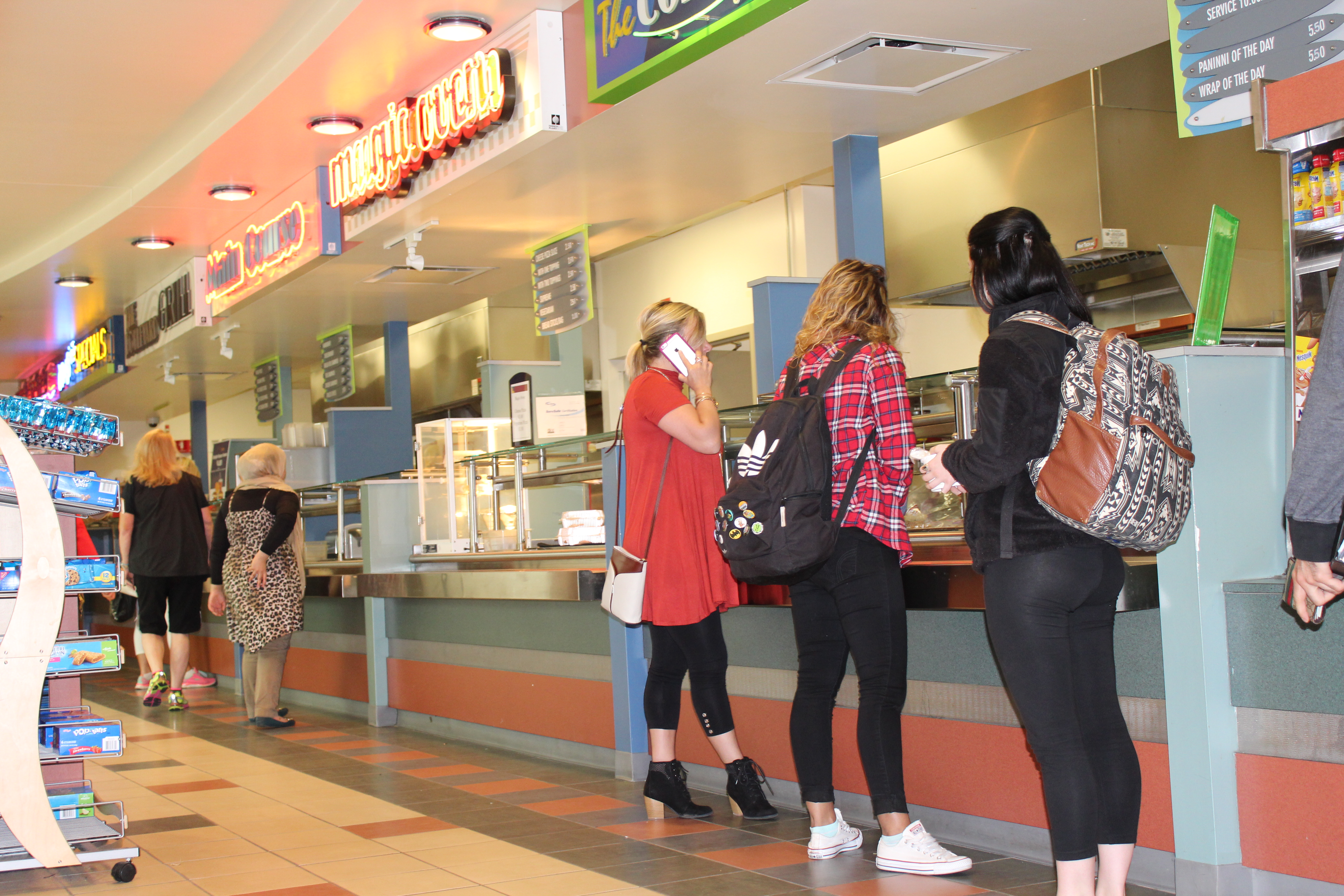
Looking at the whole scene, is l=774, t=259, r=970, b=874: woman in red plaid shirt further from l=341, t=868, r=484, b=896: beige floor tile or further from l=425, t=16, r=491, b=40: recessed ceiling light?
l=425, t=16, r=491, b=40: recessed ceiling light

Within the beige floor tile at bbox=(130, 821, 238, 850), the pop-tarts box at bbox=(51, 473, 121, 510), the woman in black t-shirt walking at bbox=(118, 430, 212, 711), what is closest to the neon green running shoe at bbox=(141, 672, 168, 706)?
the woman in black t-shirt walking at bbox=(118, 430, 212, 711)

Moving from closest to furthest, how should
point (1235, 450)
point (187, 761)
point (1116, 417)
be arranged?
point (1116, 417), point (1235, 450), point (187, 761)

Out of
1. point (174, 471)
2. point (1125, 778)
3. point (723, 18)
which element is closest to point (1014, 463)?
point (1125, 778)

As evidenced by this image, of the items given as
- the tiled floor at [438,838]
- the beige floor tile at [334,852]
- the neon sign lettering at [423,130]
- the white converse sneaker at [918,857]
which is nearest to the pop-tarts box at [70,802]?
the tiled floor at [438,838]

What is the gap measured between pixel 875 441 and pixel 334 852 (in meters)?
1.95

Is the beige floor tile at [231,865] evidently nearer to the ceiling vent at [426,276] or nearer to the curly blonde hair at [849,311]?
the curly blonde hair at [849,311]

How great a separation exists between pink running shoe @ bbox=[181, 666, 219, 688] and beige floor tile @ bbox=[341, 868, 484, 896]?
231 inches

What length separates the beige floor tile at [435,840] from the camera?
3.62 meters

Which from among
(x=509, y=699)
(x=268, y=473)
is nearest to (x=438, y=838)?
(x=509, y=699)

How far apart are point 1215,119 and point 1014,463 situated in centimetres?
146

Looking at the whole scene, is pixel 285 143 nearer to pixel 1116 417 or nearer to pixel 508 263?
pixel 508 263

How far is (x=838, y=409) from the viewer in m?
3.05

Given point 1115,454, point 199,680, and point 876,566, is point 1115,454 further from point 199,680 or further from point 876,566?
point 199,680

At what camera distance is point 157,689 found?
7.72m
